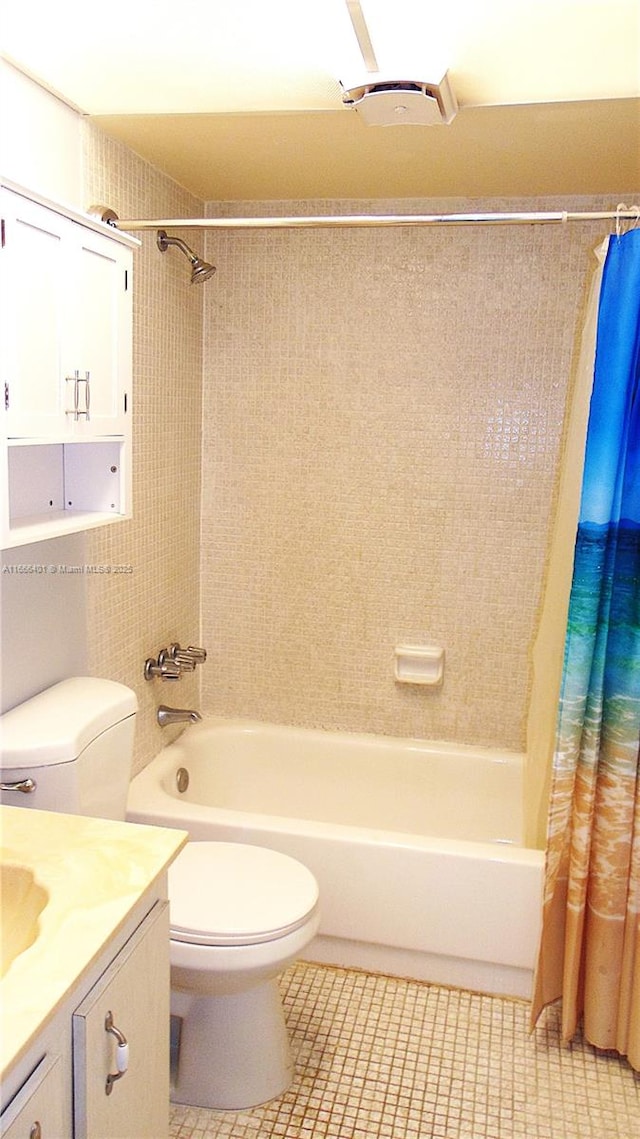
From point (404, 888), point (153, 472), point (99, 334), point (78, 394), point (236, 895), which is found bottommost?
point (404, 888)

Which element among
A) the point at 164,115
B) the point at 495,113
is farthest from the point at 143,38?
the point at 495,113

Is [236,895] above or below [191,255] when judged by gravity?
below

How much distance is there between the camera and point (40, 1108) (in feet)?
3.78

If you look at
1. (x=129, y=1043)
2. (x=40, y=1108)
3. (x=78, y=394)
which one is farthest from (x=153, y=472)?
(x=40, y=1108)

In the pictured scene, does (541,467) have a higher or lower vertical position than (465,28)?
lower

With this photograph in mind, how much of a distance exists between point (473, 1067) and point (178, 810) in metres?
1.01

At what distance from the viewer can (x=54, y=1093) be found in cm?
120

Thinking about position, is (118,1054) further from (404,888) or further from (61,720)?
(404,888)

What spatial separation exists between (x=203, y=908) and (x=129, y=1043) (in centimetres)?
61

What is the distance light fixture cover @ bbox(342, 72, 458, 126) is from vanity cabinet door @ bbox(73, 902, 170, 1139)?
5.34ft

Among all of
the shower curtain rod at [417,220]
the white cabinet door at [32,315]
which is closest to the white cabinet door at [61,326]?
the white cabinet door at [32,315]

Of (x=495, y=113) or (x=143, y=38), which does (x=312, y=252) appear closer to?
(x=495, y=113)

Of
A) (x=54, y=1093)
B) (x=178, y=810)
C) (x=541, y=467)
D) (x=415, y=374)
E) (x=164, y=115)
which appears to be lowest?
(x=178, y=810)

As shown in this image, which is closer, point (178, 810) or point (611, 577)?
point (611, 577)
